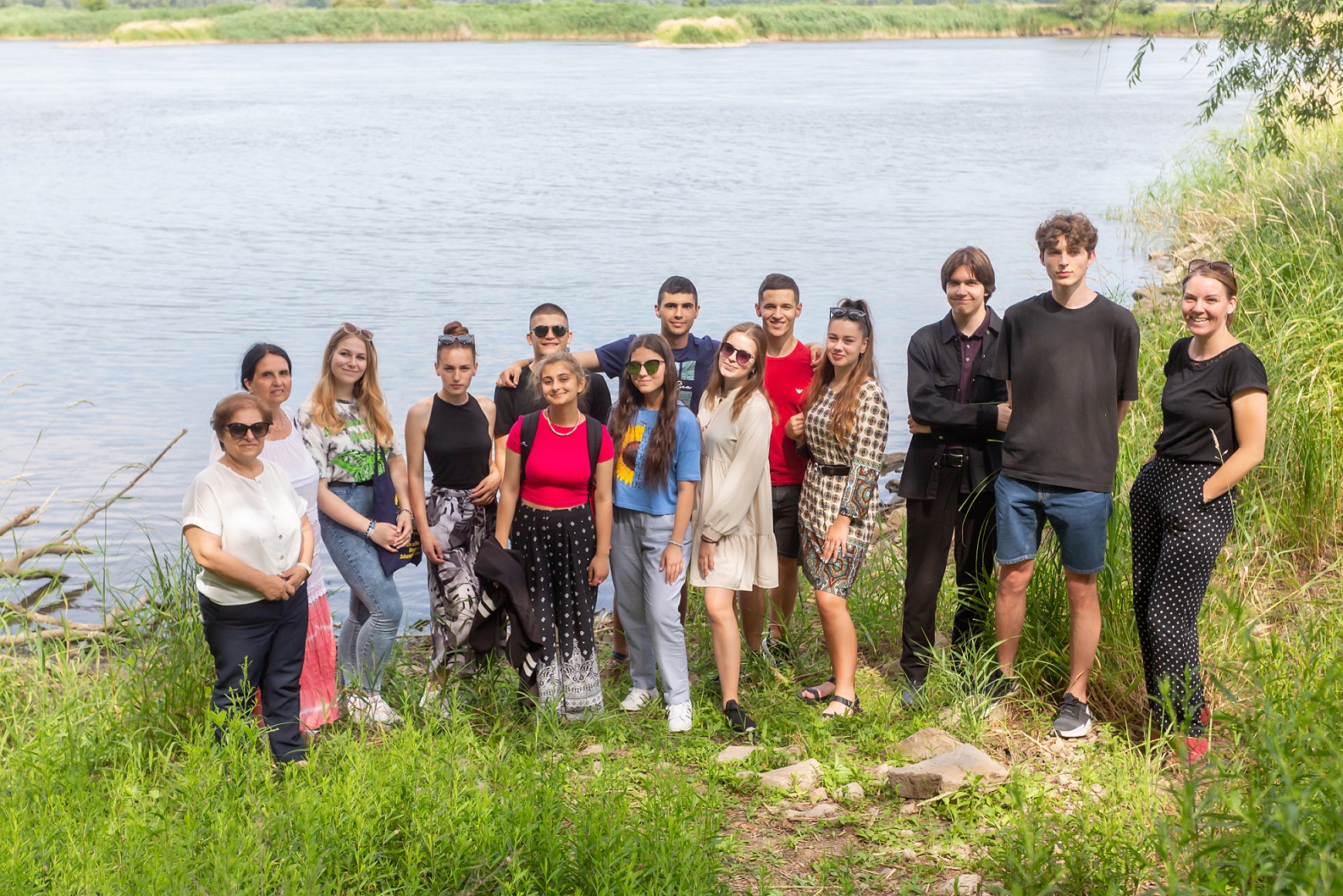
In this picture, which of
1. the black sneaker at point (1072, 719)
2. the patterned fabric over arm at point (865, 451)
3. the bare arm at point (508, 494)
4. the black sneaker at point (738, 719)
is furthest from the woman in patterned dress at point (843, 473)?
the bare arm at point (508, 494)

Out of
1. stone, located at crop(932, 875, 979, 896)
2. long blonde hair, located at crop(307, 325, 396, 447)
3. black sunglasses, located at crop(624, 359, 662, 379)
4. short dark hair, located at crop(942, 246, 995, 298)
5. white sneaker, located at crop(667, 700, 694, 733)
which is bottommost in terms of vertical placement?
white sneaker, located at crop(667, 700, 694, 733)

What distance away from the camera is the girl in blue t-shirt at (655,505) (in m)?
5.17

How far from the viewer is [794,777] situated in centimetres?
458

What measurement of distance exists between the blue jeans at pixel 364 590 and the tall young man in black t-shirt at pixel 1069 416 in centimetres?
267

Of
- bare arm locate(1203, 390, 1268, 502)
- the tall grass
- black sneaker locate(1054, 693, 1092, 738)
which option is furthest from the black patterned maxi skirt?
the tall grass

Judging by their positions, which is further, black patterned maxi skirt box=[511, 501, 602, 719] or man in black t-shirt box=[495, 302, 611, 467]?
man in black t-shirt box=[495, 302, 611, 467]

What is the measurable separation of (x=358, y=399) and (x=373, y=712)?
1355mm

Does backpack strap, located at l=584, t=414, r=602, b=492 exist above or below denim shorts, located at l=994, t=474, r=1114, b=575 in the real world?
above

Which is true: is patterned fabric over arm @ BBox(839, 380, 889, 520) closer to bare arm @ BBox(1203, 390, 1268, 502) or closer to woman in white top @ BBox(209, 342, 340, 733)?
bare arm @ BBox(1203, 390, 1268, 502)

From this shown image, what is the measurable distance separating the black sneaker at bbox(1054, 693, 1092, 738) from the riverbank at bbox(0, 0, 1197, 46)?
63.4m

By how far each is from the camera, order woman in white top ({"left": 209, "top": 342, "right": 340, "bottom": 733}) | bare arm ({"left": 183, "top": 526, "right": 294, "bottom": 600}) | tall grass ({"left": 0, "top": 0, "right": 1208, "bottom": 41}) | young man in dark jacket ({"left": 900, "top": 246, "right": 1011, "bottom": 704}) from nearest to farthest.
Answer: bare arm ({"left": 183, "top": 526, "right": 294, "bottom": 600})
woman in white top ({"left": 209, "top": 342, "right": 340, "bottom": 733})
young man in dark jacket ({"left": 900, "top": 246, "right": 1011, "bottom": 704})
tall grass ({"left": 0, "top": 0, "right": 1208, "bottom": 41})

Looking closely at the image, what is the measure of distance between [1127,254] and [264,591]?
15895mm

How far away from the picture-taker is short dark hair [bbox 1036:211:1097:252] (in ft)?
15.4

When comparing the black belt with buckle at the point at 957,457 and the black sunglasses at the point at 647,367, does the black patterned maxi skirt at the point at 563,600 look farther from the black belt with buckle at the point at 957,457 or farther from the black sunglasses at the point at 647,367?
the black belt with buckle at the point at 957,457
